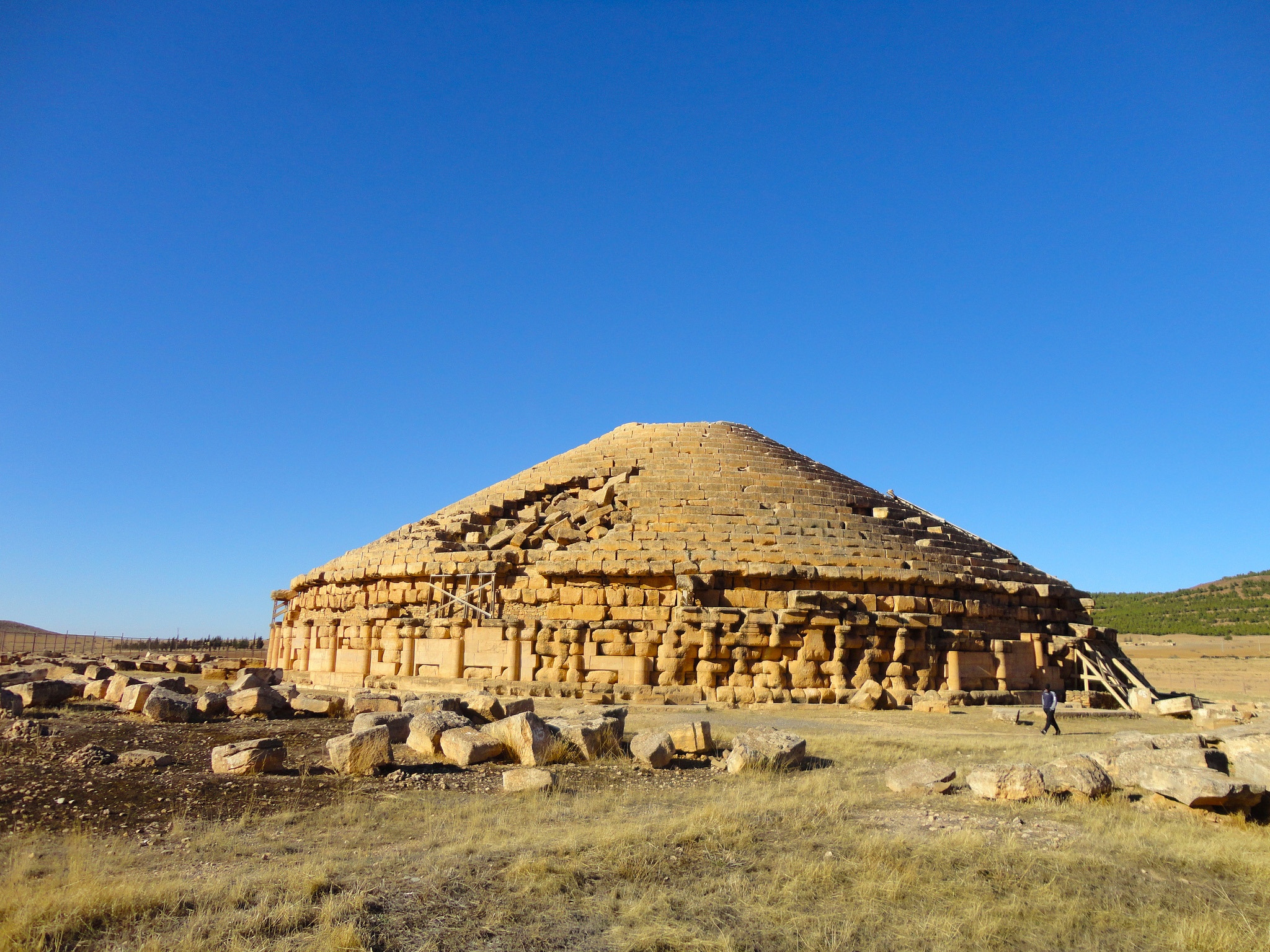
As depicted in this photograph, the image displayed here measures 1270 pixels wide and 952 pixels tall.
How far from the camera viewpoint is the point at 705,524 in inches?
691

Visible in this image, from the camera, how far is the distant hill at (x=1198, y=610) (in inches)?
1924

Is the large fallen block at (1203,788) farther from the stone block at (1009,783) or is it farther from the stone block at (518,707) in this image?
the stone block at (518,707)

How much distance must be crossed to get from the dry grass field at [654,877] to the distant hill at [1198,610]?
147 ft

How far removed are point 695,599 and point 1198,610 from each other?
53.3 meters

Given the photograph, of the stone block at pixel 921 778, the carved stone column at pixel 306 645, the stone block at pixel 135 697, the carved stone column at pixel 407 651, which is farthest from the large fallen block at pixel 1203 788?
the carved stone column at pixel 306 645

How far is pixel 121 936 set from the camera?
419 centimetres

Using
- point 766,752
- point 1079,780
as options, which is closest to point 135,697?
point 766,752

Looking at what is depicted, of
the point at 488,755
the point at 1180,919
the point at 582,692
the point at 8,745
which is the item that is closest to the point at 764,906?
the point at 1180,919

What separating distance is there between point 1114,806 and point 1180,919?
2498 mm

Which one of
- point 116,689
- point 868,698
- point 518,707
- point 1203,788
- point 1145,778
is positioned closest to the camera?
point 1203,788

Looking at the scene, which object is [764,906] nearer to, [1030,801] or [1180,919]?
[1180,919]

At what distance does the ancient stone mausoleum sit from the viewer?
1593 centimetres

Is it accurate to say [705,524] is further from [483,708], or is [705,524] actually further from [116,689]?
[116,689]

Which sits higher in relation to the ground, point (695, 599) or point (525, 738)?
point (695, 599)
